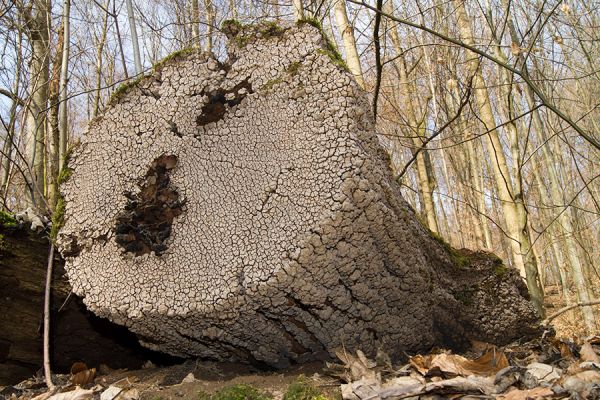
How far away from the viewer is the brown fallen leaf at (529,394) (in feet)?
4.57

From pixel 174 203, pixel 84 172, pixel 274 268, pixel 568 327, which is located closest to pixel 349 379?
pixel 274 268

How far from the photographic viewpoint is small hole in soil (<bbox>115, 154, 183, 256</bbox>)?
6.28 ft

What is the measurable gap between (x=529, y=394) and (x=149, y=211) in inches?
62.0

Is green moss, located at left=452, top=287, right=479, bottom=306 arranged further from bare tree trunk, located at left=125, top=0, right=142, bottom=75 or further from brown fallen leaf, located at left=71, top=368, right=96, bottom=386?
bare tree trunk, located at left=125, top=0, right=142, bottom=75

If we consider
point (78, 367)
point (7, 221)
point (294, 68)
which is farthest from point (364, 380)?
point (7, 221)

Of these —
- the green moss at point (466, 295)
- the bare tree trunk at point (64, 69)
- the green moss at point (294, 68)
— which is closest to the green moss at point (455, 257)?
the green moss at point (466, 295)

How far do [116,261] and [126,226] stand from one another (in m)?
0.16

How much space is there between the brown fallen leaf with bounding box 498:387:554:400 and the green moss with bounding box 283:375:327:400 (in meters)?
0.62

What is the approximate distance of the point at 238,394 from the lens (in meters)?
1.68

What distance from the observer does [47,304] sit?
7.29ft

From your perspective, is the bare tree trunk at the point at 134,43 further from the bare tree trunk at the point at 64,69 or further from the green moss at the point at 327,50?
→ the green moss at the point at 327,50

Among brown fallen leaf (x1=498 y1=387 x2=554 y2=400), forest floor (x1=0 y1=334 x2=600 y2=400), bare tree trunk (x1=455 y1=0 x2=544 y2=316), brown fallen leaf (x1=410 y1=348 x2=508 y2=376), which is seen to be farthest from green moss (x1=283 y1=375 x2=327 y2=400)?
bare tree trunk (x1=455 y1=0 x2=544 y2=316)

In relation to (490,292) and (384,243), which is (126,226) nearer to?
(384,243)

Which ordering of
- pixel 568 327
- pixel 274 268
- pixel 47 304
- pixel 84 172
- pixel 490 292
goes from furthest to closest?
1. pixel 568 327
2. pixel 490 292
3. pixel 47 304
4. pixel 84 172
5. pixel 274 268
